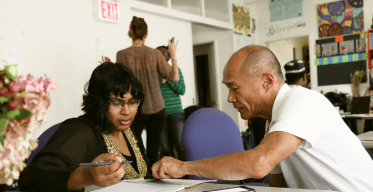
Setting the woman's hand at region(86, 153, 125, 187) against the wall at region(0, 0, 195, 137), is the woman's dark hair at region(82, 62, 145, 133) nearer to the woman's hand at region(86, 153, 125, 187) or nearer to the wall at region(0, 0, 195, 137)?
the woman's hand at region(86, 153, 125, 187)

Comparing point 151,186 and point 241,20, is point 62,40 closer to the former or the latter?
point 151,186

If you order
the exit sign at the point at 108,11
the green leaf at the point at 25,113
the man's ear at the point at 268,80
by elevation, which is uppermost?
the exit sign at the point at 108,11

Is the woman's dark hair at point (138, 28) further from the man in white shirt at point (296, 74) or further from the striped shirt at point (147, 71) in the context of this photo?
the man in white shirt at point (296, 74)

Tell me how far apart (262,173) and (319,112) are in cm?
31

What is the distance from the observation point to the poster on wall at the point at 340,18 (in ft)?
20.3

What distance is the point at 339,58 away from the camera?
6.43 meters

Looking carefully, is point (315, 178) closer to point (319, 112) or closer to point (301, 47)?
point (319, 112)

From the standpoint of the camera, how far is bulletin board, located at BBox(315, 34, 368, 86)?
245 inches

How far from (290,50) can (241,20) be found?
2.92 meters

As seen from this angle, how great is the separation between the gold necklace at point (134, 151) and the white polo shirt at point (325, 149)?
2.25ft

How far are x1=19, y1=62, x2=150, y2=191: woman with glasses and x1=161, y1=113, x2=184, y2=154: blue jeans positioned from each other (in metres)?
1.43

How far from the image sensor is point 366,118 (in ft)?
13.2

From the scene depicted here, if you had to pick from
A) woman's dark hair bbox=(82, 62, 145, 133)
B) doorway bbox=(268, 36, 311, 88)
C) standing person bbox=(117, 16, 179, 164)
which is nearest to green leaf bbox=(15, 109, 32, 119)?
woman's dark hair bbox=(82, 62, 145, 133)

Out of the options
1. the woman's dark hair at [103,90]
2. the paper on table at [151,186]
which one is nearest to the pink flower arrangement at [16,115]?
the paper on table at [151,186]
